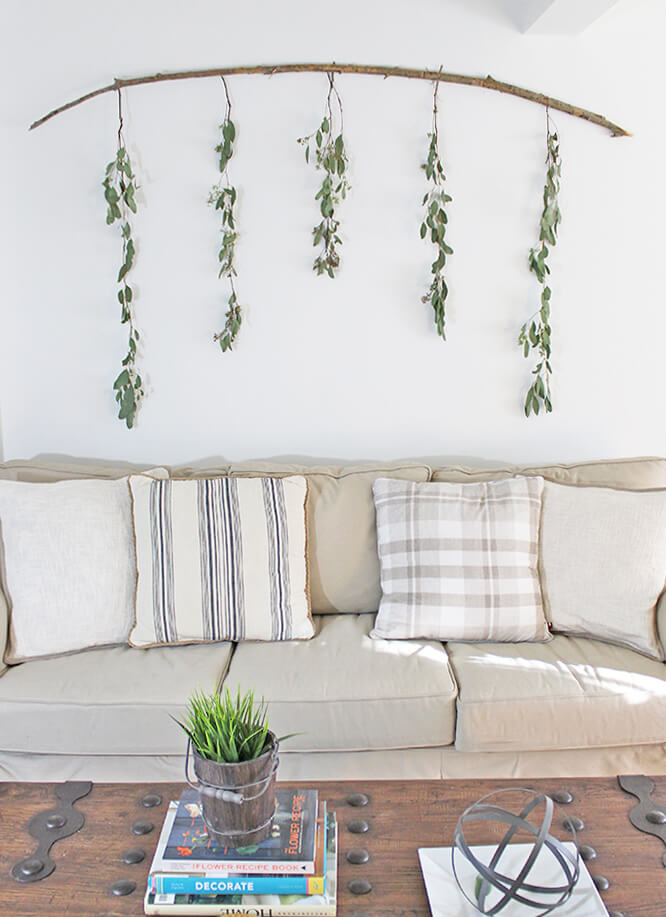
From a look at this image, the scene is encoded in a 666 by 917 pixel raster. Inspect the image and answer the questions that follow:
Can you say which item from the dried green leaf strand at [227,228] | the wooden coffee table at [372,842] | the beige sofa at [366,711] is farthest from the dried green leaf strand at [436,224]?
the wooden coffee table at [372,842]

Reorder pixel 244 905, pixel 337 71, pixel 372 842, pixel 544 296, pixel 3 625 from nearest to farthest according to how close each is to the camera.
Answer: pixel 244 905, pixel 372 842, pixel 3 625, pixel 337 71, pixel 544 296

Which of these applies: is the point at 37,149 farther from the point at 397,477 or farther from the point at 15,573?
the point at 397,477

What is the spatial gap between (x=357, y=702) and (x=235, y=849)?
699 mm

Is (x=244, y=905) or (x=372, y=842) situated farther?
(x=372, y=842)

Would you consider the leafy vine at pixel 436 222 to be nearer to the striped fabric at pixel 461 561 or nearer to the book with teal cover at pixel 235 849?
the striped fabric at pixel 461 561

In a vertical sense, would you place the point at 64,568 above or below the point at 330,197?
below

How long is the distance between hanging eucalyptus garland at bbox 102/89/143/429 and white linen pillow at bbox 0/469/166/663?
1.62 ft

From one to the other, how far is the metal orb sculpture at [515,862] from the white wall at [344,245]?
159cm

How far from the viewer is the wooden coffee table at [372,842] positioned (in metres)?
1.17

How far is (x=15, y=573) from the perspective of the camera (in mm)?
2109

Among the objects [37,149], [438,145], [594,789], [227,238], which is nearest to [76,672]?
[594,789]

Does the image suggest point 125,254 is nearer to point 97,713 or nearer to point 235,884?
point 97,713

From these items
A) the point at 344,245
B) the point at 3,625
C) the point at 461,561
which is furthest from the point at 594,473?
the point at 3,625

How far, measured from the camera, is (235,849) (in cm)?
122
